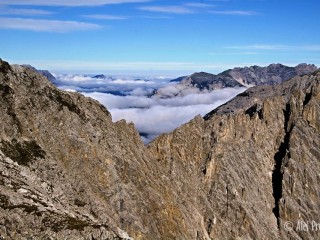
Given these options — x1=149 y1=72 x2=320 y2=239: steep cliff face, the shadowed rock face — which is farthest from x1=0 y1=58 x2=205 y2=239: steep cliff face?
x1=149 y1=72 x2=320 y2=239: steep cliff face

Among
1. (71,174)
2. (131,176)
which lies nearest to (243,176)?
(131,176)

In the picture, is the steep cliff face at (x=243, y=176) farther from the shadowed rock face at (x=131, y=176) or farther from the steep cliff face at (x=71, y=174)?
the steep cliff face at (x=71, y=174)

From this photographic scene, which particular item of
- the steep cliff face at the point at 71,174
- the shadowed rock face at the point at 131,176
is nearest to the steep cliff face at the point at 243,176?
the shadowed rock face at the point at 131,176

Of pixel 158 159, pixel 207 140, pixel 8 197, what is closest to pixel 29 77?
pixel 8 197

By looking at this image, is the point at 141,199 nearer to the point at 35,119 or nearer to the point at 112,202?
the point at 112,202

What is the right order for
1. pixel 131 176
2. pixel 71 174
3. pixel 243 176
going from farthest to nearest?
pixel 243 176 → pixel 131 176 → pixel 71 174

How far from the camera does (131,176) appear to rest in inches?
4358

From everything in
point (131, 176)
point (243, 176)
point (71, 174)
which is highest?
point (71, 174)

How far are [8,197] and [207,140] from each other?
124885mm

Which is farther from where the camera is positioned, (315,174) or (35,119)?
(315,174)

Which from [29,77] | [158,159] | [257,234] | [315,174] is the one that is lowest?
[257,234]

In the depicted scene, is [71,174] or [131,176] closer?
[71,174]

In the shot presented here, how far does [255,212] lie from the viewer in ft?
550

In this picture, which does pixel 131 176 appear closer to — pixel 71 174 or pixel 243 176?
pixel 71 174
